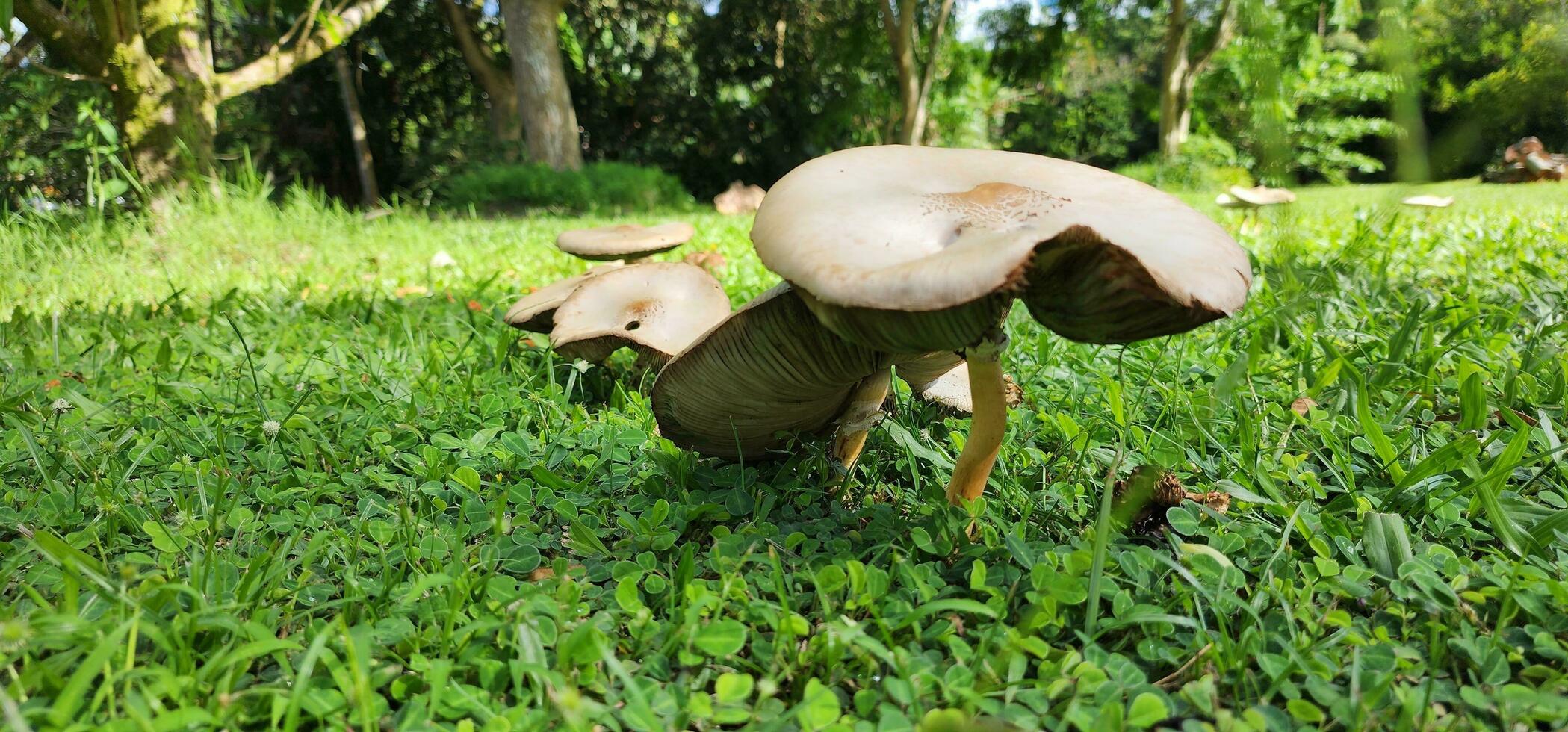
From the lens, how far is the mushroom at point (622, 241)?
2.78 metres

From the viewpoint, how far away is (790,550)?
1345 mm

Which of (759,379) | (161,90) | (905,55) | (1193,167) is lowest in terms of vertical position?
(1193,167)

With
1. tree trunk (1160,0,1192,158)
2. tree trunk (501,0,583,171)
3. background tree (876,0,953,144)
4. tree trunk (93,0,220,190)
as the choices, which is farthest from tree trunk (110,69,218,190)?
tree trunk (1160,0,1192,158)

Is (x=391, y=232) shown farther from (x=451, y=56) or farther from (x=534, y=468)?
(x=451, y=56)

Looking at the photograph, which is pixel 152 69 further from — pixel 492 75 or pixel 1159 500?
pixel 492 75

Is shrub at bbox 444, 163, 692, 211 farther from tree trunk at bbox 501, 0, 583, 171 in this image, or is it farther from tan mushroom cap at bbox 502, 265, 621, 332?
tan mushroom cap at bbox 502, 265, 621, 332

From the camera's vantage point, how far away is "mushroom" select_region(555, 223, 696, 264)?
2.78 meters

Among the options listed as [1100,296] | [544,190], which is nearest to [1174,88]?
[544,190]

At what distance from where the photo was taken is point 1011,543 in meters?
1.26

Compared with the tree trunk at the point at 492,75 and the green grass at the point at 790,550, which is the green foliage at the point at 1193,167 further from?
the green grass at the point at 790,550

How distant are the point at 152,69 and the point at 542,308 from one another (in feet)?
16.6

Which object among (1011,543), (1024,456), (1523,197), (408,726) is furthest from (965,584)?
(1523,197)

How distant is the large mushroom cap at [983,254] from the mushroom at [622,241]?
162 centimetres

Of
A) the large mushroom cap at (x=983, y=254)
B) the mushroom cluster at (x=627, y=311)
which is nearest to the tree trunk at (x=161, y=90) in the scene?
the mushroom cluster at (x=627, y=311)
